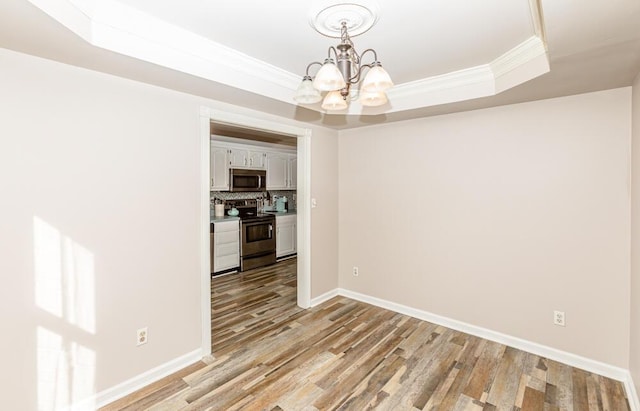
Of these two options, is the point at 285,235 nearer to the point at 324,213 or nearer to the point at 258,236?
the point at 258,236

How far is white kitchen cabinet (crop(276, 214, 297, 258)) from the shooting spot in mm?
6215

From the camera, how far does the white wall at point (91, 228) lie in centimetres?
177

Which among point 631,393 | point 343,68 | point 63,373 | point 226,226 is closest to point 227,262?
point 226,226

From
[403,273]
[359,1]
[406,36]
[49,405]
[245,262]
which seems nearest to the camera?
[359,1]

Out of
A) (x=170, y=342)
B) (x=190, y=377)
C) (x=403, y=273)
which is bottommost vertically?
(x=190, y=377)

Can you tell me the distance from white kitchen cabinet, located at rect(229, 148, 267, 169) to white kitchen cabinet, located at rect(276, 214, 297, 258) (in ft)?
3.85

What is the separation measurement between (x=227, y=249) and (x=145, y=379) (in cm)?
307

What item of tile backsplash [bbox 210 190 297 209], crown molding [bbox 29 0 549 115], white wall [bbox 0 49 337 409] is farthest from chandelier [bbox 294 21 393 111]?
tile backsplash [bbox 210 190 297 209]

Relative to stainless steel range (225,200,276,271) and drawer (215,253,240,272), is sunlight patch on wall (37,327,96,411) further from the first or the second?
stainless steel range (225,200,276,271)

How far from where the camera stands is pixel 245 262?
5527mm

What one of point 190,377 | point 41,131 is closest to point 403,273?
point 190,377

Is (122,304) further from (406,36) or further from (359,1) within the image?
(406,36)

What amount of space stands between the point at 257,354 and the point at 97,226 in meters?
1.71

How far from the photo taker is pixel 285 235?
6.38 metres
